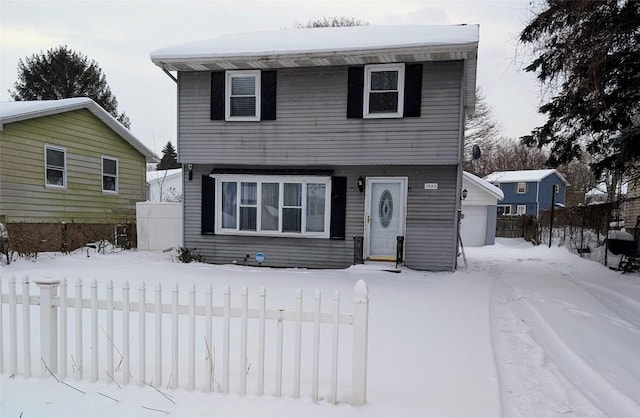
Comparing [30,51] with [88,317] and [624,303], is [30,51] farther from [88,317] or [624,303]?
[624,303]

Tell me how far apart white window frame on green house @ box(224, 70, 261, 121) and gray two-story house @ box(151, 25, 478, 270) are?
3cm

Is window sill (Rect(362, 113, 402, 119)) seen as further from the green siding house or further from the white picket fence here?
the green siding house

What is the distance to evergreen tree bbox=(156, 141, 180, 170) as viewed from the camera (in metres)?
47.3

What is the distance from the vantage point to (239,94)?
1065cm

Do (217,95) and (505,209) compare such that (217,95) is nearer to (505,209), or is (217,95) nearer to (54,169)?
(54,169)

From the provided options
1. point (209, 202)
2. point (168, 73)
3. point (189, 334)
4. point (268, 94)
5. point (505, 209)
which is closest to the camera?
point (189, 334)

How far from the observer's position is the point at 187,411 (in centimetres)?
280

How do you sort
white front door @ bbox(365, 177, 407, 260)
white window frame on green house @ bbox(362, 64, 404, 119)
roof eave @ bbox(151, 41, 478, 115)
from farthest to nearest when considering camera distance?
white front door @ bbox(365, 177, 407, 260)
white window frame on green house @ bbox(362, 64, 404, 119)
roof eave @ bbox(151, 41, 478, 115)

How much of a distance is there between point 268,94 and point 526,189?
30193mm

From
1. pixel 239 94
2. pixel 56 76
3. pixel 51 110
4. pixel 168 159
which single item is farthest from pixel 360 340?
pixel 168 159

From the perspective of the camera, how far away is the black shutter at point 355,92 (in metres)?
9.91

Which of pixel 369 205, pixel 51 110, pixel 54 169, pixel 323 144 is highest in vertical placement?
pixel 51 110

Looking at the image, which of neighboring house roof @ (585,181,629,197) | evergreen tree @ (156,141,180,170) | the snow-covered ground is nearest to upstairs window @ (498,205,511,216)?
neighboring house roof @ (585,181,629,197)

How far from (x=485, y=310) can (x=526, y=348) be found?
1.56m
